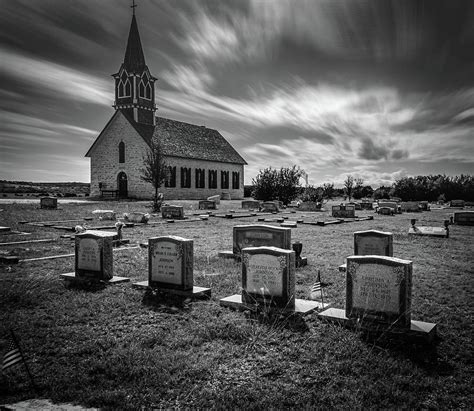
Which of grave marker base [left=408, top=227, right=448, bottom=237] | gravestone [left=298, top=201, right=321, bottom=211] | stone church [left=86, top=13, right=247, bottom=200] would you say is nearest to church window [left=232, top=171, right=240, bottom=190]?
stone church [left=86, top=13, right=247, bottom=200]

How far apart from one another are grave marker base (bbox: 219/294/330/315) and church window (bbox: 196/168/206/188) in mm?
41129

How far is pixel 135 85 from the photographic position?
142 feet

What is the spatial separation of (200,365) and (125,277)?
4348mm

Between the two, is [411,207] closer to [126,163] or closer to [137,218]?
[137,218]

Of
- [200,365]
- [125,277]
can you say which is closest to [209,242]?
[125,277]

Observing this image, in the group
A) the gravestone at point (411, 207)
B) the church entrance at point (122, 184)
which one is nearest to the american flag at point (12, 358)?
the gravestone at point (411, 207)

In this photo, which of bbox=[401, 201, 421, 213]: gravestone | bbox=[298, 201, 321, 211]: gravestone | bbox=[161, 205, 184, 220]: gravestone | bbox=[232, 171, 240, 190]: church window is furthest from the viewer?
bbox=[232, 171, 240, 190]: church window

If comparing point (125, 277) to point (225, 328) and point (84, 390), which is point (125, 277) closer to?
point (225, 328)

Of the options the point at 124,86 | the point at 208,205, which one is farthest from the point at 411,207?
the point at 124,86

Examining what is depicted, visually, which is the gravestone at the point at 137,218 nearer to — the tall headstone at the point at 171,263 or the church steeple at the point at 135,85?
the tall headstone at the point at 171,263

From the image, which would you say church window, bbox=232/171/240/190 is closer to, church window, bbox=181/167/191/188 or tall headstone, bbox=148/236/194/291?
church window, bbox=181/167/191/188

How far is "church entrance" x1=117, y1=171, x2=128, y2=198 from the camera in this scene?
1661 inches

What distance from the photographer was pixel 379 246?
29.2 feet

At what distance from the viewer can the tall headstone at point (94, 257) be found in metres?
7.78
